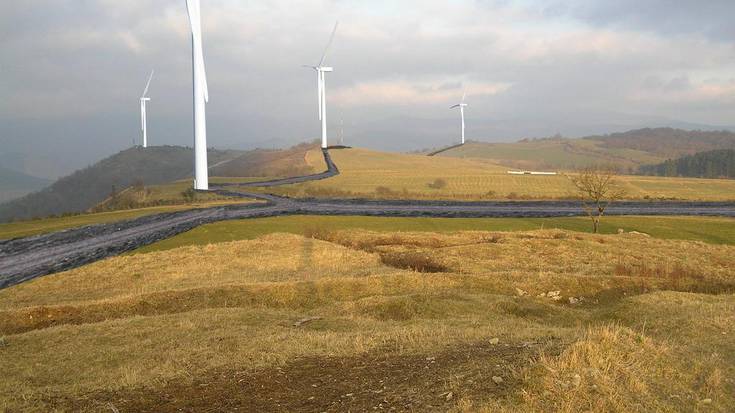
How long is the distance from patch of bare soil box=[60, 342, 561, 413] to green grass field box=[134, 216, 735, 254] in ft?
119

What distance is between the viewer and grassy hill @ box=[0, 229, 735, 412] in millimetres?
12305

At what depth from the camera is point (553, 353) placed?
13266 millimetres

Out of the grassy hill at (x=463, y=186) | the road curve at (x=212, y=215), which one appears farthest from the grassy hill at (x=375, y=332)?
the grassy hill at (x=463, y=186)

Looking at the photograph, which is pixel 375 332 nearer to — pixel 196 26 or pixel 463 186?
pixel 196 26

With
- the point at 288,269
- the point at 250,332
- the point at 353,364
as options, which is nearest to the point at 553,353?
the point at 353,364

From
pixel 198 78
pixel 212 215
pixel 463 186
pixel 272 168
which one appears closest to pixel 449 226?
pixel 212 215

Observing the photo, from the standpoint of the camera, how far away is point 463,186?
11562 cm

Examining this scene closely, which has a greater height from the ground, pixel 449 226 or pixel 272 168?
pixel 272 168

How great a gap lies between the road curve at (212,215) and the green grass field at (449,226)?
4.10 metres

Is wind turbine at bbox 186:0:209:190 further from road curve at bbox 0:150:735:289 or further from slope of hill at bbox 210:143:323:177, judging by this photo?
slope of hill at bbox 210:143:323:177

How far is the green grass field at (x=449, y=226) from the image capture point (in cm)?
5382

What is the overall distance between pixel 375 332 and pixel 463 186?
98223 mm

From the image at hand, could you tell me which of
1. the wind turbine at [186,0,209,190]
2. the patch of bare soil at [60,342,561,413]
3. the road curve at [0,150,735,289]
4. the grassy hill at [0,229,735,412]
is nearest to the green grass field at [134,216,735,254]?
the road curve at [0,150,735,289]

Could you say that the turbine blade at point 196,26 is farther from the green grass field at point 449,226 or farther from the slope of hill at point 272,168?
the slope of hill at point 272,168
